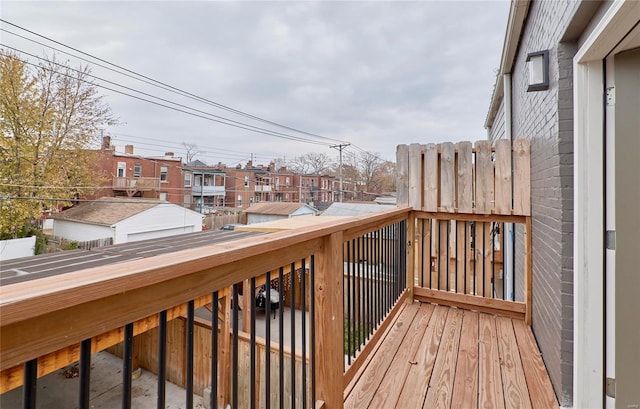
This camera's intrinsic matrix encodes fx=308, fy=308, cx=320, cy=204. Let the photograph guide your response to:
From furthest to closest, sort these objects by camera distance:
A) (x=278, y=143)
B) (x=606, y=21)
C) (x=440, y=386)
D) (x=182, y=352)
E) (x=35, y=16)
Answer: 1. (x=278, y=143)
2. (x=35, y=16)
3. (x=182, y=352)
4. (x=440, y=386)
5. (x=606, y=21)

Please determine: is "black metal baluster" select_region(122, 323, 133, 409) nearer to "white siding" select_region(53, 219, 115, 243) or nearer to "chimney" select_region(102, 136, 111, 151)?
"white siding" select_region(53, 219, 115, 243)

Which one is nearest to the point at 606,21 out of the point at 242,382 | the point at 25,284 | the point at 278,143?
the point at 25,284

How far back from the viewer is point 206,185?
2534 cm

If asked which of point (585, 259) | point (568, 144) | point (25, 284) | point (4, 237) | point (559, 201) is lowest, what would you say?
point (4, 237)

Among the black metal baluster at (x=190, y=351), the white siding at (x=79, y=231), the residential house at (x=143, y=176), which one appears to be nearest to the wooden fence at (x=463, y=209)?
the black metal baluster at (x=190, y=351)

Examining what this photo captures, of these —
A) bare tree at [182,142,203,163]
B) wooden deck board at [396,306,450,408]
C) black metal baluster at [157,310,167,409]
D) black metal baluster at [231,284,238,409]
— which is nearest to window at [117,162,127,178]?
bare tree at [182,142,203,163]

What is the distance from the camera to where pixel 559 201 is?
1.69 metres

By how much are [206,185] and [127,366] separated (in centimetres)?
2632

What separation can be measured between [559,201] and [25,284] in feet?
7.04

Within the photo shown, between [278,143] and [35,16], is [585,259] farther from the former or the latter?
[278,143]

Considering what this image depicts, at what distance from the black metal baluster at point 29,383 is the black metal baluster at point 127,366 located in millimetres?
154

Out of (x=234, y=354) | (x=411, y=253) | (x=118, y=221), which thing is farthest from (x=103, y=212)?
(x=234, y=354)

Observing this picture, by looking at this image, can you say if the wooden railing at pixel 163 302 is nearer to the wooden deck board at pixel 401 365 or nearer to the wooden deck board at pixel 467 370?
the wooden deck board at pixel 401 365

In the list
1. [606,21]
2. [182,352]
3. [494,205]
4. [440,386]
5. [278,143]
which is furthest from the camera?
[278,143]
